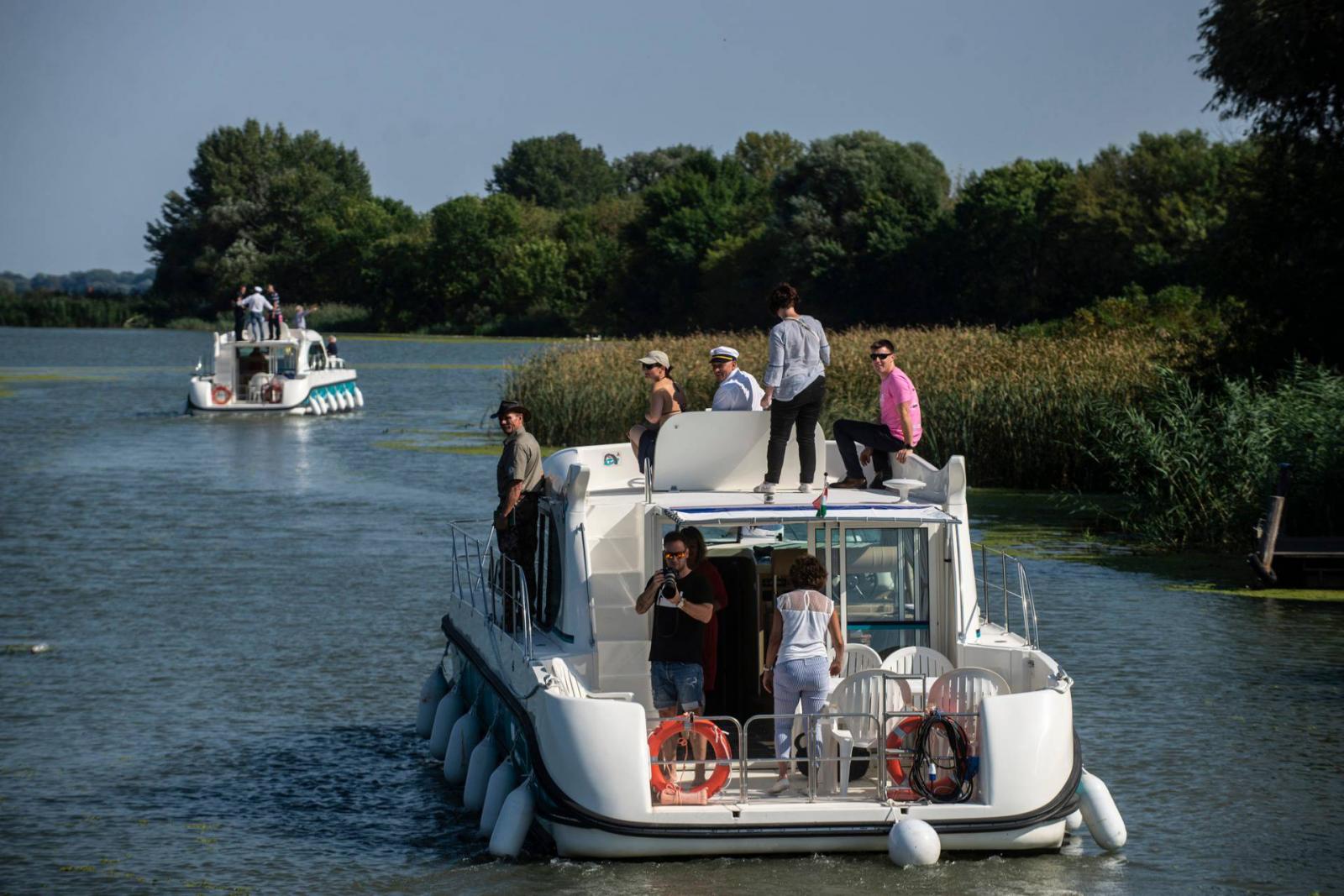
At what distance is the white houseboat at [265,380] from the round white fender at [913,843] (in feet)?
144

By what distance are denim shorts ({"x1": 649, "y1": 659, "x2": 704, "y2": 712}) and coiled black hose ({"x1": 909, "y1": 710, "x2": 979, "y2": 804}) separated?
1445mm

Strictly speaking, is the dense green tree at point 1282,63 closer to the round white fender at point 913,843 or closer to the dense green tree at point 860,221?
the round white fender at point 913,843

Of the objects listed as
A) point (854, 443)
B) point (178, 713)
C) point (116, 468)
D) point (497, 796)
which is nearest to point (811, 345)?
point (854, 443)

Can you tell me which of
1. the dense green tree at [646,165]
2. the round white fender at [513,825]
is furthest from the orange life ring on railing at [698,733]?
the dense green tree at [646,165]

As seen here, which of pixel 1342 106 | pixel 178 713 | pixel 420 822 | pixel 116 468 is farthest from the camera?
pixel 116 468

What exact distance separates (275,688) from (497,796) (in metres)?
6.23

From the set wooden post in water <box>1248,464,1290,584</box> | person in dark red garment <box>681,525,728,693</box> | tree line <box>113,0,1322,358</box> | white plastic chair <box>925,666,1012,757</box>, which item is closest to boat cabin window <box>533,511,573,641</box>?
person in dark red garment <box>681,525,728,693</box>

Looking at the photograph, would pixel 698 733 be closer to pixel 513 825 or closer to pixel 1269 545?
pixel 513 825

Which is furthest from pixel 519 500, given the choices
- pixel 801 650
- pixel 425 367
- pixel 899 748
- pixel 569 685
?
pixel 425 367

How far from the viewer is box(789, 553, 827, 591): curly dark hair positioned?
35.6 feet

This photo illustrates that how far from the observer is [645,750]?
10.2 m

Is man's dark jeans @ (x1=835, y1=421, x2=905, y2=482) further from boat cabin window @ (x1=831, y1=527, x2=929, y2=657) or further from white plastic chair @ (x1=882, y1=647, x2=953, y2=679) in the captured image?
white plastic chair @ (x1=882, y1=647, x2=953, y2=679)

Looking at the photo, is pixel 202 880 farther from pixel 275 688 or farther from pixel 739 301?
pixel 739 301

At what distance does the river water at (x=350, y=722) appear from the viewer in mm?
11383
